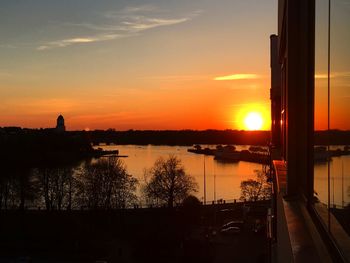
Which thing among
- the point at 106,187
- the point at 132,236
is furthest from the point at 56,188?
the point at 132,236

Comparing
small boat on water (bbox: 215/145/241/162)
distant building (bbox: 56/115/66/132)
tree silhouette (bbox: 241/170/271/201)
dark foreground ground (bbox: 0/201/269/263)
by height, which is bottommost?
dark foreground ground (bbox: 0/201/269/263)

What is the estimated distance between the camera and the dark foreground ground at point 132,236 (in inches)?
485

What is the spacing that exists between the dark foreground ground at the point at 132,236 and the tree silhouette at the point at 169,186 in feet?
6.19

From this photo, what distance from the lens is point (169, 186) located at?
930 inches

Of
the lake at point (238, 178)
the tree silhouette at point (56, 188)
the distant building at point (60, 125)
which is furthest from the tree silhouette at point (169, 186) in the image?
the distant building at point (60, 125)

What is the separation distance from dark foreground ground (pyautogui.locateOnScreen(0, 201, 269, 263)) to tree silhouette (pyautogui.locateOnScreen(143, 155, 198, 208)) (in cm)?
189

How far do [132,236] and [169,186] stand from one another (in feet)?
25.5

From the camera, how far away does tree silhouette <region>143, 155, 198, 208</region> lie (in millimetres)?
22938

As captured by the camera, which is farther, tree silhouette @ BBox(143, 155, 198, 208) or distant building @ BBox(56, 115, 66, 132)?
distant building @ BBox(56, 115, 66, 132)

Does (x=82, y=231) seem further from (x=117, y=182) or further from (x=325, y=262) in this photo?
(x=325, y=262)

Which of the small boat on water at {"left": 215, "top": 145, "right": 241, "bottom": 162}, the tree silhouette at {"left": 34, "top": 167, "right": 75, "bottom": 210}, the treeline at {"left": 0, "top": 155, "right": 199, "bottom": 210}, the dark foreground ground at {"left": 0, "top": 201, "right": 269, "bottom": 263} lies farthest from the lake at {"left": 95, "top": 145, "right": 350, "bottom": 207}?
the tree silhouette at {"left": 34, "top": 167, "right": 75, "bottom": 210}

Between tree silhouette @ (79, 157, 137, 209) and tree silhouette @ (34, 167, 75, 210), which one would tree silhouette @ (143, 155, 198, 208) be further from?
tree silhouette @ (34, 167, 75, 210)

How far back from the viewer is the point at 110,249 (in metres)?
14.7

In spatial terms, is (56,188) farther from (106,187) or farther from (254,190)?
(254,190)
